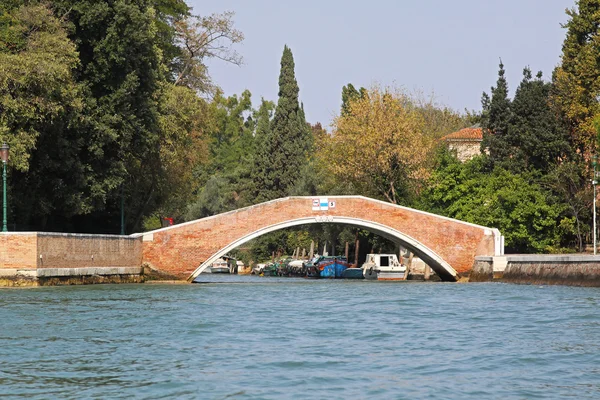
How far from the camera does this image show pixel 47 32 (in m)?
30.4

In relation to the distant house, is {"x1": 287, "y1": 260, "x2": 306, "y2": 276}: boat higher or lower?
lower

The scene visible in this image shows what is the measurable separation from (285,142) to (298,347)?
4632cm

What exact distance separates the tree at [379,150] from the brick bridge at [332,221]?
8228 millimetres

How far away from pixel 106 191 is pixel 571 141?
63.9ft

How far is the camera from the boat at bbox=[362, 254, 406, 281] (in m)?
43.8

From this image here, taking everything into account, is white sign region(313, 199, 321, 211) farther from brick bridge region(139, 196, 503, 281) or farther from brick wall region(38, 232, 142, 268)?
brick wall region(38, 232, 142, 268)

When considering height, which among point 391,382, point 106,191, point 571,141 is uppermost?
point 571,141

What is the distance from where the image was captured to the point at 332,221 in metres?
34.6

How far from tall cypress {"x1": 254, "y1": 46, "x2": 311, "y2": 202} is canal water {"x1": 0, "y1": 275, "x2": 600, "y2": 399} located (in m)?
36.5

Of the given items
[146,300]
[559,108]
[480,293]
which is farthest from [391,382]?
[559,108]

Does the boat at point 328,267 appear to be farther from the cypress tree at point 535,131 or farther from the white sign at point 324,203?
the white sign at point 324,203

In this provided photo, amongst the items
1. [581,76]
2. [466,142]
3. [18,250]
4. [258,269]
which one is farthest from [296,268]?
[18,250]

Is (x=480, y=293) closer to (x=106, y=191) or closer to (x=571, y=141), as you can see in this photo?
(x=106, y=191)

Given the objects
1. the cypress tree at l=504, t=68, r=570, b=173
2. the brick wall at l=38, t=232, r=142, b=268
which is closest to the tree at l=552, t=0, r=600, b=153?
the cypress tree at l=504, t=68, r=570, b=173
